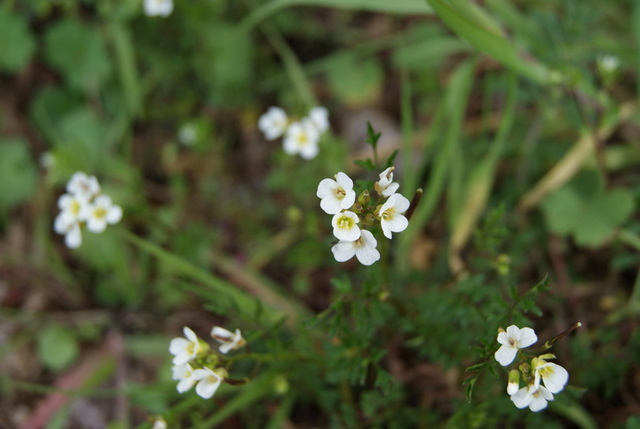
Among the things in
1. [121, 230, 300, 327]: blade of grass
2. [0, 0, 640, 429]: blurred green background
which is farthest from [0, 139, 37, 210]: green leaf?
[121, 230, 300, 327]: blade of grass

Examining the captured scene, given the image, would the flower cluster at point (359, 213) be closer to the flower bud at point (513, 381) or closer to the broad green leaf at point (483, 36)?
the flower bud at point (513, 381)

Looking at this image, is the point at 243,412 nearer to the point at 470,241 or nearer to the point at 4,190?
the point at 470,241

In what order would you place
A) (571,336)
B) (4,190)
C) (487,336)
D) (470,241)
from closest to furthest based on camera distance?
(487,336)
(571,336)
(470,241)
(4,190)

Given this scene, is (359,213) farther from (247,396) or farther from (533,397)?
(247,396)

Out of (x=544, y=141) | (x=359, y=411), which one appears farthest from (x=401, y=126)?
A: (x=359, y=411)

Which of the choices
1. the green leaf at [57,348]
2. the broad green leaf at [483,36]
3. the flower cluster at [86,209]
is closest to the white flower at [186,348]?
the flower cluster at [86,209]

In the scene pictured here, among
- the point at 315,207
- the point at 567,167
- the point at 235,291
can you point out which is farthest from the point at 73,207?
the point at 567,167
